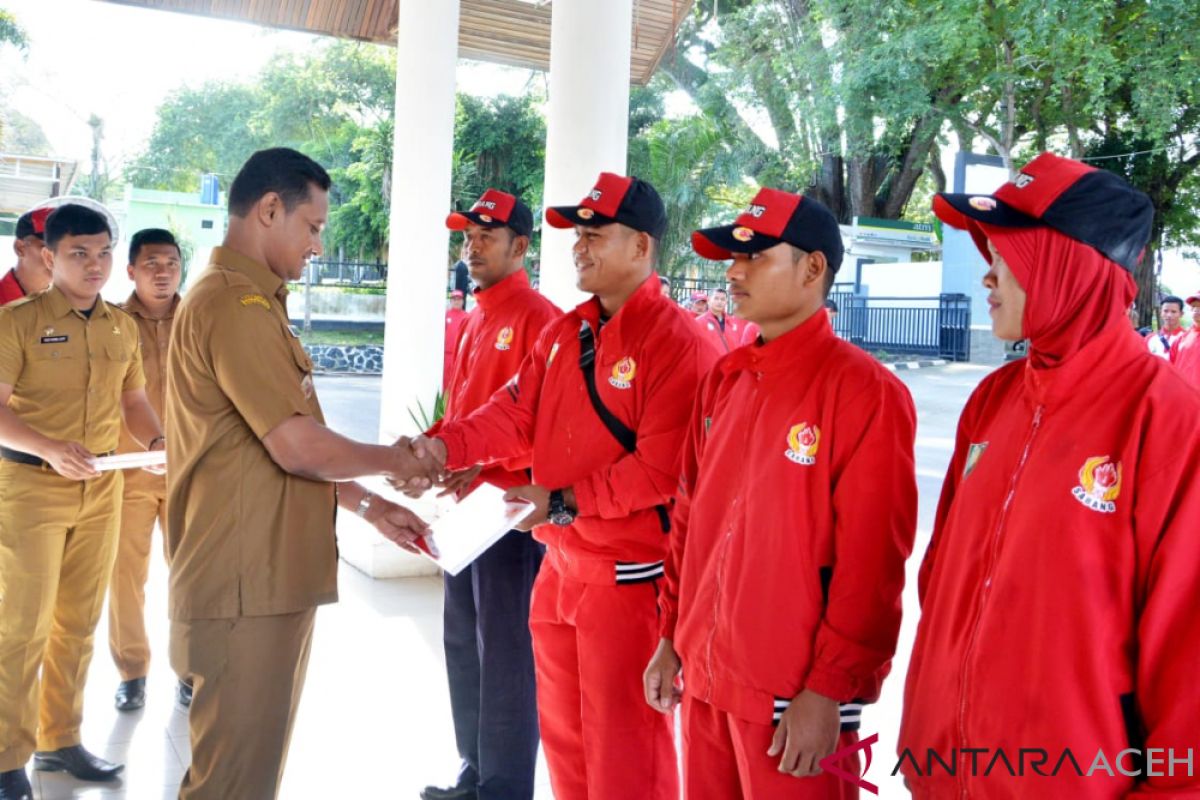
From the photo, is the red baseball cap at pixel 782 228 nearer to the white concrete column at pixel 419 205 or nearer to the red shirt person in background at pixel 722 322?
the white concrete column at pixel 419 205

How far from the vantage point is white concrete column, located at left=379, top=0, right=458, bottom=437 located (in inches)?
239

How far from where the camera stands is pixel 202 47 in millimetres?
29953

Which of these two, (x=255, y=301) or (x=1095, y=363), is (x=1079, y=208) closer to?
(x=1095, y=363)

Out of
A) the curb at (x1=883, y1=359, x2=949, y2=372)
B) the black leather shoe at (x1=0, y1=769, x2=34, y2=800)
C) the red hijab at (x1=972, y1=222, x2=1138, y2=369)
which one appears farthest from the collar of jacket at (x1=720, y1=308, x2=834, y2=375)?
the curb at (x1=883, y1=359, x2=949, y2=372)

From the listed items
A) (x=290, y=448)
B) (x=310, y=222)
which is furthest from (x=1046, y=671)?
(x=310, y=222)

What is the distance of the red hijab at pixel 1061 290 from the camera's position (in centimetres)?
153

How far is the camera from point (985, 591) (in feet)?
5.10

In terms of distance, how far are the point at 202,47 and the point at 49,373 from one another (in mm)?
29902

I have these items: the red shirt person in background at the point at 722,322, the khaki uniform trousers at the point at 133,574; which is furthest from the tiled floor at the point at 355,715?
the red shirt person in background at the point at 722,322

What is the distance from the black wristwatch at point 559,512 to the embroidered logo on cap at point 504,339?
86cm

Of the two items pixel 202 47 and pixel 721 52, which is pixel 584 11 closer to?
pixel 721 52

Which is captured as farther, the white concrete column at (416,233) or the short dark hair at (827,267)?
the white concrete column at (416,233)

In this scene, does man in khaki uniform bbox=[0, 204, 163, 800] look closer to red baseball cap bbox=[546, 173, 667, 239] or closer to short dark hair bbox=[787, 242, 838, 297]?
red baseball cap bbox=[546, 173, 667, 239]

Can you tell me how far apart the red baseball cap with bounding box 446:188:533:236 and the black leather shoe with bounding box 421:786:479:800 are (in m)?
1.84
